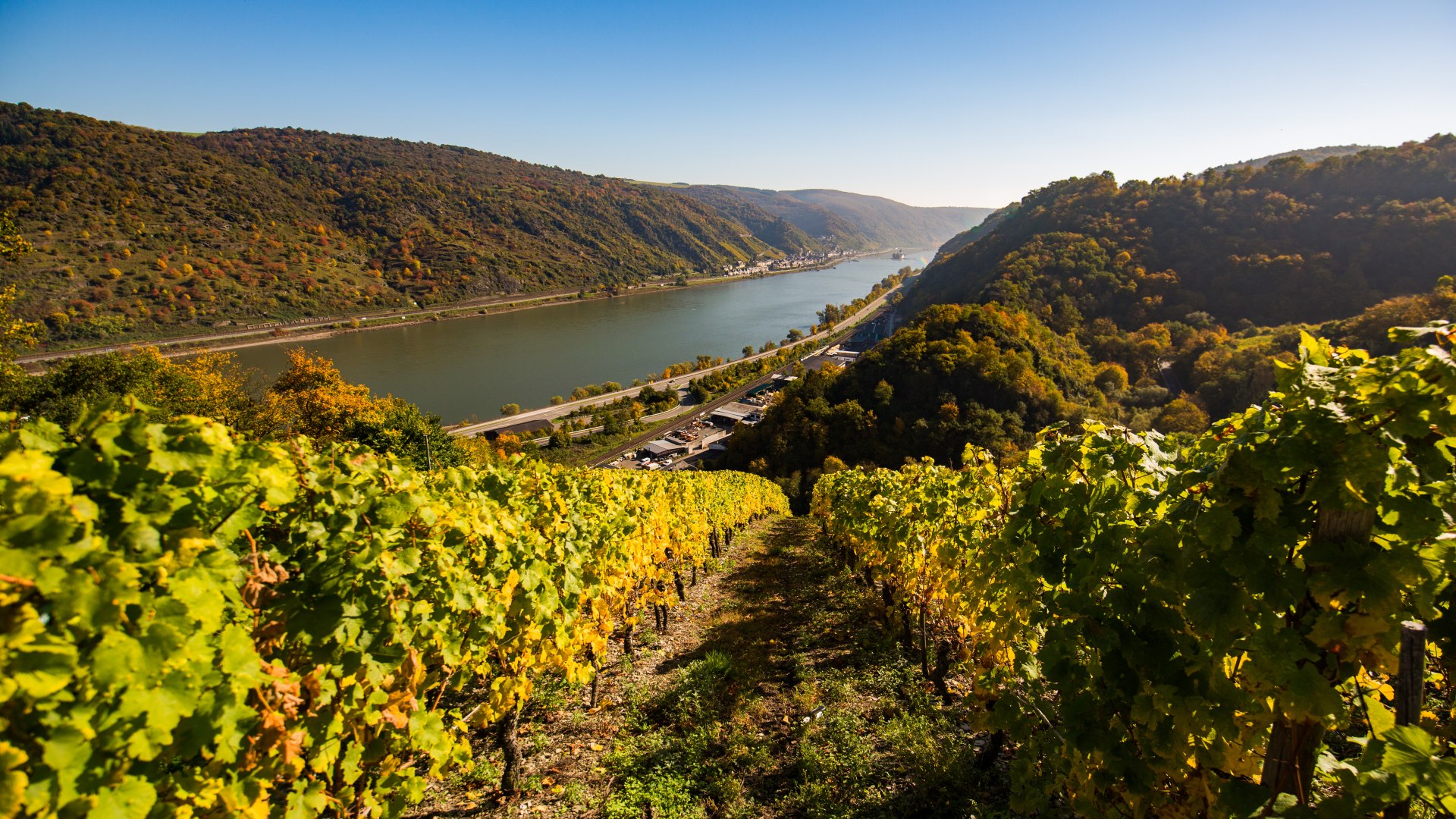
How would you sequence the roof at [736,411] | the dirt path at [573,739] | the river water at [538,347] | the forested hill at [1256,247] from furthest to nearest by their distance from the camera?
the river water at [538,347] < the roof at [736,411] < the forested hill at [1256,247] < the dirt path at [573,739]

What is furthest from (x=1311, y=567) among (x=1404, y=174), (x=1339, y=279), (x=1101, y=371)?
(x=1404, y=174)

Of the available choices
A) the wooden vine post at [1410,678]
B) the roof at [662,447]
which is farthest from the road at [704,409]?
the wooden vine post at [1410,678]

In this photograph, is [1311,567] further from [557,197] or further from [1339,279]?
[557,197]

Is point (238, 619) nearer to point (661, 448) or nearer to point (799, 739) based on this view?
point (799, 739)

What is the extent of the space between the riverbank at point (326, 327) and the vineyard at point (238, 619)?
148 feet

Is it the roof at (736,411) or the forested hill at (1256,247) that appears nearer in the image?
the forested hill at (1256,247)

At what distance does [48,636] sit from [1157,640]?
3.79 metres

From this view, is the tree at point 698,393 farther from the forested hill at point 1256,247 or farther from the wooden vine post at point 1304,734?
the wooden vine post at point 1304,734

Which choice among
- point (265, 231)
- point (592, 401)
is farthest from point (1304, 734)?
point (265, 231)

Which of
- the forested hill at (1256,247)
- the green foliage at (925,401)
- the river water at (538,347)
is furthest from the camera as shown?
the river water at (538,347)

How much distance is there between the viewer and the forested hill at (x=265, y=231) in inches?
2648

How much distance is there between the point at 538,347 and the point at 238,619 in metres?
75.7

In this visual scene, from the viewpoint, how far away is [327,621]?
2.59m

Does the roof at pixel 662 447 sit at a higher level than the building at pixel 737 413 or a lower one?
lower
